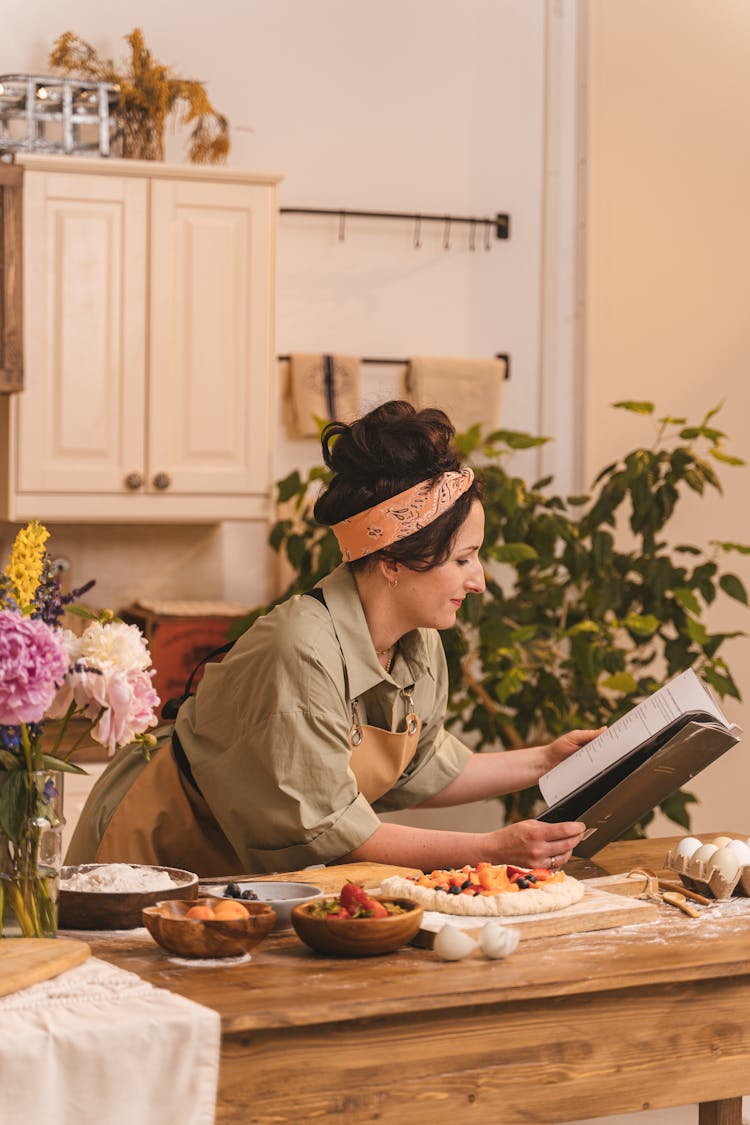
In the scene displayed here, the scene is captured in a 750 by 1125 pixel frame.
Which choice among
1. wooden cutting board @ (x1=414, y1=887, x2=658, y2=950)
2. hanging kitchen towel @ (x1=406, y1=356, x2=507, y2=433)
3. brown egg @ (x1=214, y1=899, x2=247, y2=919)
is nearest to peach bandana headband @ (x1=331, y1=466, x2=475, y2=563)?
wooden cutting board @ (x1=414, y1=887, x2=658, y2=950)

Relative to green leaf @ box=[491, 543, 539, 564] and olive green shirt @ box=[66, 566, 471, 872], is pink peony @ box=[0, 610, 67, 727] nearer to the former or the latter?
olive green shirt @ box=[66, 566, 471, 872]

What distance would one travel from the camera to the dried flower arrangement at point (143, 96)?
3.99m

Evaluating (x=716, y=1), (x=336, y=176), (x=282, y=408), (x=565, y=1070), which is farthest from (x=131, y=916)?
(x=716, y=1)

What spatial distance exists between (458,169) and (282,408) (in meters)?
A: 0.95

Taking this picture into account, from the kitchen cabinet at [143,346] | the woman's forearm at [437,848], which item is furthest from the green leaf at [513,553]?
the woman's forearm at [437,848]

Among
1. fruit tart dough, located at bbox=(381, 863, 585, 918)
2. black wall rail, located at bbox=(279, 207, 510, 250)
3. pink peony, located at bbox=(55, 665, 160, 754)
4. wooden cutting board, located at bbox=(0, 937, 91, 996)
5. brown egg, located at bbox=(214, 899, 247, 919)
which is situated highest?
black wall rail, located at bbox=(279, 207, 510, 250)

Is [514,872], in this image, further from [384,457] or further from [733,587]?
[733,587]

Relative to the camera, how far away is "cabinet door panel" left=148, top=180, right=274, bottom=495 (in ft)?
12.9

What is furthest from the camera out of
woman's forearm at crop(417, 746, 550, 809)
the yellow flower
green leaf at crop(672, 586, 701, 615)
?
green leaf at crop(672, 586, 701, 615)

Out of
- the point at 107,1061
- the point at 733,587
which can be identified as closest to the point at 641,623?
the point at 733,587

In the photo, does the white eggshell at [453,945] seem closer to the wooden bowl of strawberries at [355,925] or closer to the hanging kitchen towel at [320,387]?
the wooden bowl of strawberries at [355,925]

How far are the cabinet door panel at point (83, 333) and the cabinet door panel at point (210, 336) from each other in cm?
6

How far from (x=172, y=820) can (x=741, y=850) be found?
35.1 inches

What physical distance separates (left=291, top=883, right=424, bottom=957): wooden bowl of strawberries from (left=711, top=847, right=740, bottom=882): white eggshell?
20.2 inches
